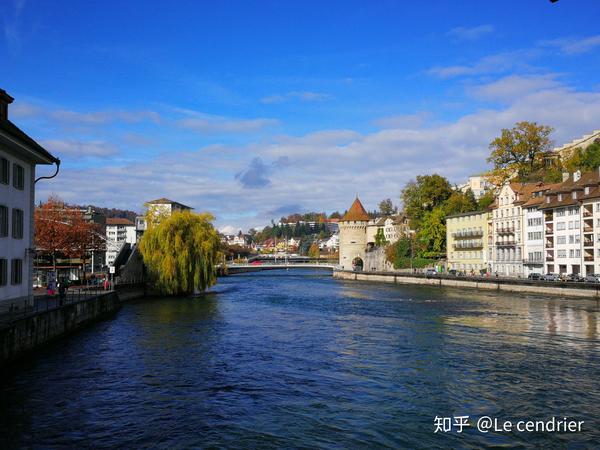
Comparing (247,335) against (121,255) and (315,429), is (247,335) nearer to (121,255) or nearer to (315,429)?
(315,429)

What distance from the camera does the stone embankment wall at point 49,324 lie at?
1853cm

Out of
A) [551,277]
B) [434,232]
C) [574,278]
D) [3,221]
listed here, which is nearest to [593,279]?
[574,278]

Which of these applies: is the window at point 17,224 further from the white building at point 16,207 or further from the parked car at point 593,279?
the parked car at point 593,279

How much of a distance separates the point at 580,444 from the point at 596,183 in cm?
4921

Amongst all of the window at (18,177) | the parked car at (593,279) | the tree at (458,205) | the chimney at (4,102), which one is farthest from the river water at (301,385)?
the tree at (458,205)

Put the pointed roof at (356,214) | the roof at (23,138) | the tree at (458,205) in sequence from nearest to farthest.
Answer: the roof at (23,138), the tree at (458,205), the pointed roof at (356,214)

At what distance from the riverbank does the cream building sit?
23.4 feet

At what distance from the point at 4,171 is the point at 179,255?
26.0 metres

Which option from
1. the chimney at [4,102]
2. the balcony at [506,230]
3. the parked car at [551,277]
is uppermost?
the chimney at [4,102]

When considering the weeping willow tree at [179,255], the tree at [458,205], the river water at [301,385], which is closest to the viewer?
the river water at [301,385]

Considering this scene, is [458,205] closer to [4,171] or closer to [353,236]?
[353,236]

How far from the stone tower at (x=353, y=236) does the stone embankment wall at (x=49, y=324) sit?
70.6 m

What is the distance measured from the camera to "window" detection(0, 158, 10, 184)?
23.3 metres

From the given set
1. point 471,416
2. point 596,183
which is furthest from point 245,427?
point 596,183
